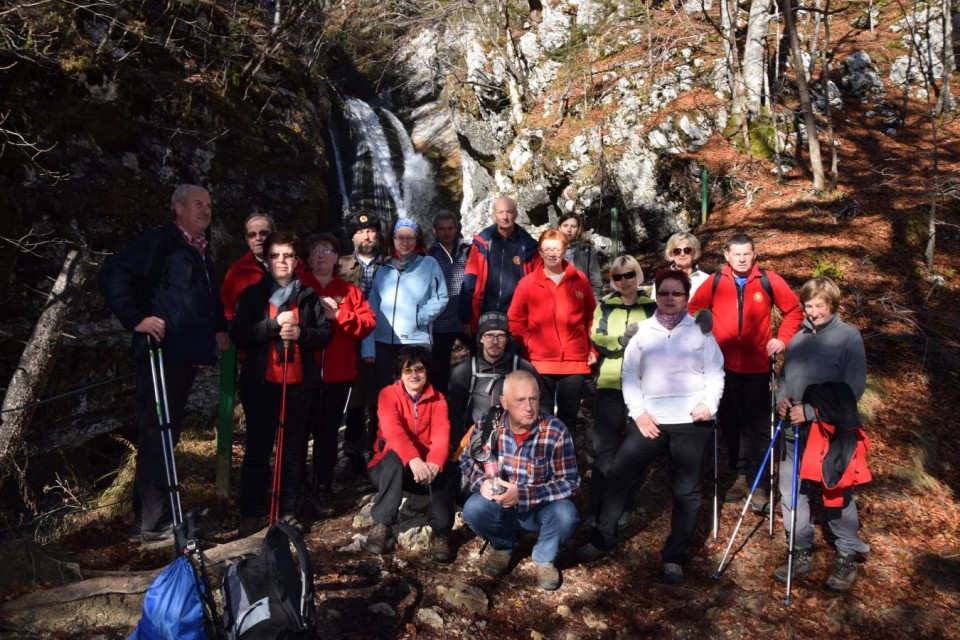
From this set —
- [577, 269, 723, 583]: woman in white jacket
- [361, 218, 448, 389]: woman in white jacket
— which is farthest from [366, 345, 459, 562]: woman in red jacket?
[577, 269, 723, 583]: woman in white jacket

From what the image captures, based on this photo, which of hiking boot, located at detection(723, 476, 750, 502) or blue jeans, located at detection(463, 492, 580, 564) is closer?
blue jeans, located at detection(463, 492, 580, 564)

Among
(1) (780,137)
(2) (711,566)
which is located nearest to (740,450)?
(2) (711,566)

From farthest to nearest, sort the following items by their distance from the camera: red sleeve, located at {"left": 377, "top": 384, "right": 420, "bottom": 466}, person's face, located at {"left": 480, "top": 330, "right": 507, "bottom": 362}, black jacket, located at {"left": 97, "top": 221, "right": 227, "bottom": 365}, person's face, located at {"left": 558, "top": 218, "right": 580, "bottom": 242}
A: person's face, located at {"left": 558, "top": 218, "right": 580, "bottom": 242} → person's face, located at {"left": 480, "top": 330, "right": 507, "bottom": 362} → red sleeve, located at {"left": 377, "top": 384, "right": 420, "bottom": 466} → black jacket, located at {"left": 97, "top": 221, "right": 227, "bottom": 365}

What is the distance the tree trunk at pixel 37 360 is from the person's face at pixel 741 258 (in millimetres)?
4872

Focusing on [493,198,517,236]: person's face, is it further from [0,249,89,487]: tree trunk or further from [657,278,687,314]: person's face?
[0,249,89,487]: tree trunk

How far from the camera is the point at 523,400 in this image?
3885 mm

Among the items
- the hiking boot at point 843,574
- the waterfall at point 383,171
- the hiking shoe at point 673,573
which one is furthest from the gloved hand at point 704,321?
the waterfall at point 383,171

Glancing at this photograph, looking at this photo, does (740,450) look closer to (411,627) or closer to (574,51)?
(411,627)

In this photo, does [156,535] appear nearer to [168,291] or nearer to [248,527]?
[248,527]

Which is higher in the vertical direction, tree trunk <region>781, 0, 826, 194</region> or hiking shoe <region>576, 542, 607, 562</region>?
tree trunk <region>781, 0, 826, 194</region>

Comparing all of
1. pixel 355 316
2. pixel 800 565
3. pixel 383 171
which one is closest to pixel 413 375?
pixel 355 316

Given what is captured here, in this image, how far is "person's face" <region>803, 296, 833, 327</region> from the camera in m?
4.23

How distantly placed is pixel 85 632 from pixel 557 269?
3.78m

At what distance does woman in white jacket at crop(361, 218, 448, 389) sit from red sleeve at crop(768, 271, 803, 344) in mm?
2700
